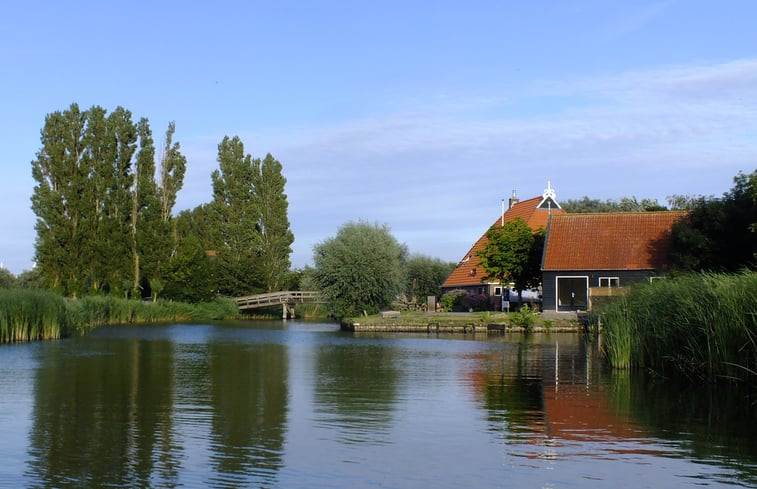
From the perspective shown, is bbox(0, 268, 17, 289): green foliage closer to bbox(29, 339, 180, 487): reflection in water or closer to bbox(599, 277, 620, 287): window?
bbox(599, 277, 620, 287): window

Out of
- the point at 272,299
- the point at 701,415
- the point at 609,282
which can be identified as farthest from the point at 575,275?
the point at 701,415

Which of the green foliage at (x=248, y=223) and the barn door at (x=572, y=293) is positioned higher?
the green foliage at (x=248, y=223)

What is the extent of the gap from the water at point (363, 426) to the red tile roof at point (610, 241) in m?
22.3

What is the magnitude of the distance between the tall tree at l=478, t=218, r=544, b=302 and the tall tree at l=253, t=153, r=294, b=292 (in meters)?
25.2

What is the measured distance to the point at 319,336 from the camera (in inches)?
1636

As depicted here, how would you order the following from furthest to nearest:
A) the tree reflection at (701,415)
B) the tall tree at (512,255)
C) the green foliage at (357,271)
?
the green foliage at (357,271) < the tall tree at (512,255) < the tree reflection at (701,415)

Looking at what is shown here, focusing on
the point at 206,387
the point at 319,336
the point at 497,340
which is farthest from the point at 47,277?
the point at 206,387

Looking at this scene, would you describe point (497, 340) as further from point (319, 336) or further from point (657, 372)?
point (657, 372)

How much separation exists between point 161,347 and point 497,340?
1381 centimetres

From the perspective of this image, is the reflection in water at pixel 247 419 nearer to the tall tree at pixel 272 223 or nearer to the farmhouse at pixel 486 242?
the farmhouse at pixel 486 242

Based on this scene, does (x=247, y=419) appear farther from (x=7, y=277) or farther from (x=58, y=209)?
(x=7, y=277)

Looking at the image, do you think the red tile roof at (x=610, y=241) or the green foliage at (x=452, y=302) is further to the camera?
the green foliage at (x=452, y=302)

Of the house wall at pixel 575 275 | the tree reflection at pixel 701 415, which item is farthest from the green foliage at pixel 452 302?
the tree reflection at pixel 701 415

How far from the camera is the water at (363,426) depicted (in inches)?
408
